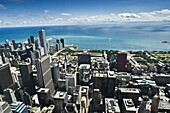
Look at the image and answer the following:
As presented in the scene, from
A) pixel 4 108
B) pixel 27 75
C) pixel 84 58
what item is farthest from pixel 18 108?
pixel 84 58

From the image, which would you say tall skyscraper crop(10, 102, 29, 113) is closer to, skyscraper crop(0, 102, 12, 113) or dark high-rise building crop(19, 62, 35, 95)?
skyscraper crop(0, 102, 12, 113)

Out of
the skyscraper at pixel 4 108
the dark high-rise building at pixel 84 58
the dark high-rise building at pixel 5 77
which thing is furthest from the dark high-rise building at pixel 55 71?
the skyscraper at pixel 4 108

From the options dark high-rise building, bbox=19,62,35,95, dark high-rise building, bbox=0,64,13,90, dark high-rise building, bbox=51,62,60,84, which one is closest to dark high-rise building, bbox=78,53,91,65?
dark high-rise building, bbox=51,62,60,84

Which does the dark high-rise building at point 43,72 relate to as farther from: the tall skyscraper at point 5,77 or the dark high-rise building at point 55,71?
the tall skyscraper at point 5,77

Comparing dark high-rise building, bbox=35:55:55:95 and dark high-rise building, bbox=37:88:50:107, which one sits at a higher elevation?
dark high-rise building, bbox=35:55:55:95

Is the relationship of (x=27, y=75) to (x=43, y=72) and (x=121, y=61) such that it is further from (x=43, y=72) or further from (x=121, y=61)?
(x=121, y=61)

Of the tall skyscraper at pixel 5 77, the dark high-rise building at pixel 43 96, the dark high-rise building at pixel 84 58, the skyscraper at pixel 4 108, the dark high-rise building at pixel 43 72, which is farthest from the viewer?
the dark high-rise building at pixel 84 58
